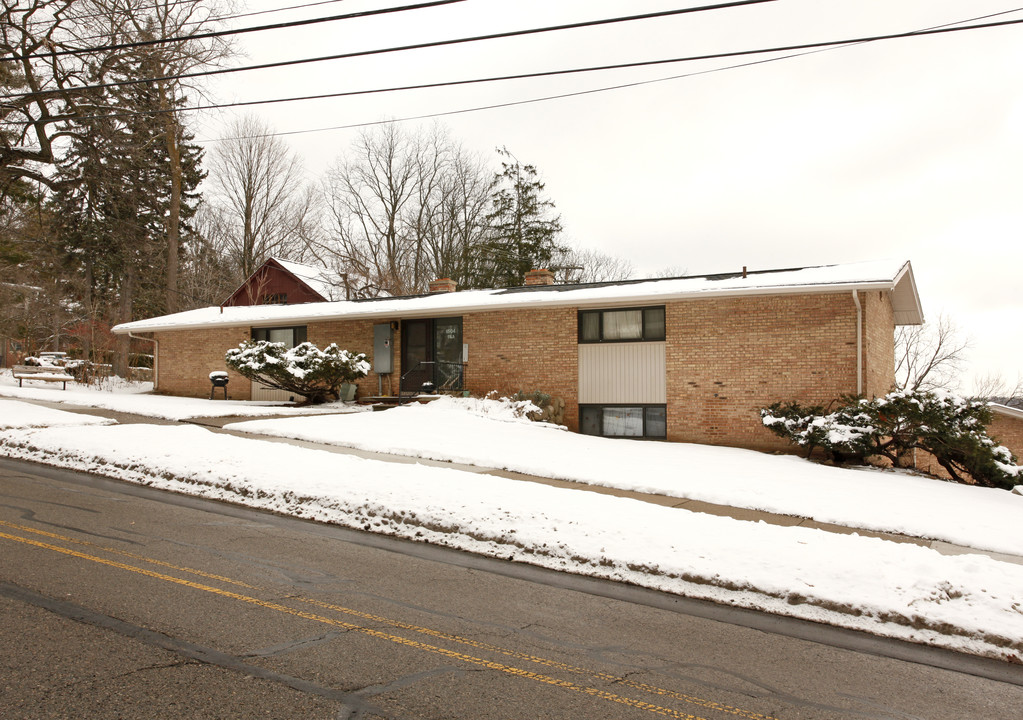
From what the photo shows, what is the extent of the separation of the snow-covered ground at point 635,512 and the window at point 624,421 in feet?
9.12

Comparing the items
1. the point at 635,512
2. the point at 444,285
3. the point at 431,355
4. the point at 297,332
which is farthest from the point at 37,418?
the point at 444,285

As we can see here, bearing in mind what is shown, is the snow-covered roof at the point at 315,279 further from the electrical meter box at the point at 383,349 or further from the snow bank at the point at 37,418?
the snow bank at the point at 37,418

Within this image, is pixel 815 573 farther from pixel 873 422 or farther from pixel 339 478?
pixel 873 422

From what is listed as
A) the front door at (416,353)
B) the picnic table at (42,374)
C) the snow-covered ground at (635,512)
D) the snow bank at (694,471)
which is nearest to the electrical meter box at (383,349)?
the front door at (416,353)

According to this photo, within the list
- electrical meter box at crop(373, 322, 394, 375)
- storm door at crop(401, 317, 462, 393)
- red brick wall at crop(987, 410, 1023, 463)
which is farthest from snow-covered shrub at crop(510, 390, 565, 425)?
red brick wall at crop(987, 410, 1023, 463)

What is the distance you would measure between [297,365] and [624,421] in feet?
29.1

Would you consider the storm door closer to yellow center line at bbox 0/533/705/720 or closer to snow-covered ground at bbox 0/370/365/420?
snow-covered ground at bbox 0/370/365/420

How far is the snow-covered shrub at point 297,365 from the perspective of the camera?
18500mm

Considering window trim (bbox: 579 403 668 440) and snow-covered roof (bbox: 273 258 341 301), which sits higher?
snow-covered roof (bbox: 273 258 341 301)

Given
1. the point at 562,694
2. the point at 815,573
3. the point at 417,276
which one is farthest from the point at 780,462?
the point at 417,276

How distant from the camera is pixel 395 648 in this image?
4078 millimetres

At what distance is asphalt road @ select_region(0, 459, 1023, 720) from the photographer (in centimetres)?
343

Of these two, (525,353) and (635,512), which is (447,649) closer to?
(635,512)

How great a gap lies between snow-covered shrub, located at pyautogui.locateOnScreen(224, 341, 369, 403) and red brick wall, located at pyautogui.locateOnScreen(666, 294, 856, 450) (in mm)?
8813
